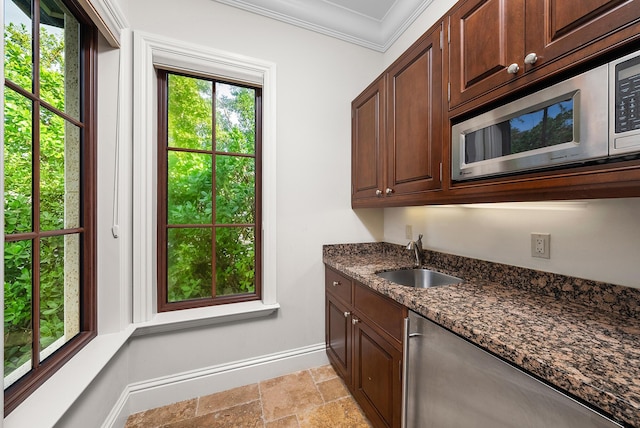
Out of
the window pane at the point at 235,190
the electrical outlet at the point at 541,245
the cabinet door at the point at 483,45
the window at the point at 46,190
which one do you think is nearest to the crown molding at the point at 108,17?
the window at the point at 46,190

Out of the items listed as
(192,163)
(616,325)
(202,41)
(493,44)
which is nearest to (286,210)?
(192,163)

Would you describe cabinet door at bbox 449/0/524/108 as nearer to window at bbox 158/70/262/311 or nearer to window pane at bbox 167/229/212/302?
window at bbox 158/70/262/311

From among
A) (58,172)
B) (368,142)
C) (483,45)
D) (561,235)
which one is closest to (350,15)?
(368,142)

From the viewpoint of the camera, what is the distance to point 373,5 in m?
1.97

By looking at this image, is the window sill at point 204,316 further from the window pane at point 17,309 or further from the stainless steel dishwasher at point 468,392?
the stainless steel dishwasher at point 468,392

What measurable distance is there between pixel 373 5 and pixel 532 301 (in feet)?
7.51

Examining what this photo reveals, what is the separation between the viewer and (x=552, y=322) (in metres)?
0.82

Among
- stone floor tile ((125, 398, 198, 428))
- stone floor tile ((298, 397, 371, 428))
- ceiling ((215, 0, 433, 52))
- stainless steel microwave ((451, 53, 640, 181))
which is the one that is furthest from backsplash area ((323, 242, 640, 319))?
ceiling ((215, 0, 433, 52))

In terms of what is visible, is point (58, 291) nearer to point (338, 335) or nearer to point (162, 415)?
point (162, 415)

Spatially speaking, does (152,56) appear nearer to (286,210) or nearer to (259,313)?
(286,210)

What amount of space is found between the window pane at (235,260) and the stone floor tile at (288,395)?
694 millimetres

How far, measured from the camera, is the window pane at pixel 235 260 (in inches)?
72.7

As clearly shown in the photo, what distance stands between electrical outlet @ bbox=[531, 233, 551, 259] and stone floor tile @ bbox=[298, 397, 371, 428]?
1310 millimetres

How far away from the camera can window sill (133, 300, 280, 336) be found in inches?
61.4
